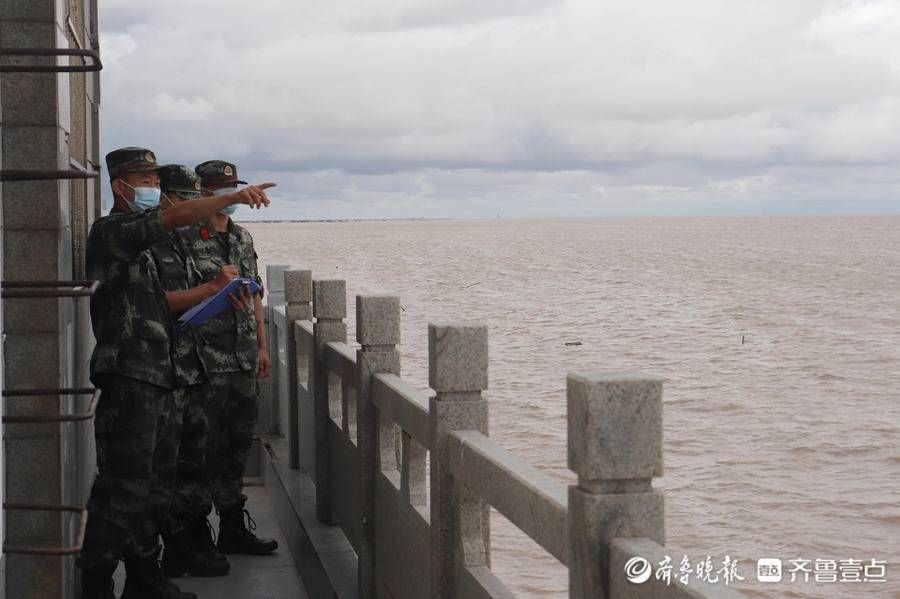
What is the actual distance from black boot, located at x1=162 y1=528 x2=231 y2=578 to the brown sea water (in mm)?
5347

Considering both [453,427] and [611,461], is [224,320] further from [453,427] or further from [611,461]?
[611,461]

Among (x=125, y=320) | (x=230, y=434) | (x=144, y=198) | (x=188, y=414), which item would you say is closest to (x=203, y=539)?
(x=230, y=434)

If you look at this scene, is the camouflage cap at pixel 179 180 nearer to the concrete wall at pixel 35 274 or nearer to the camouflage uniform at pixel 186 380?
the camouflage uniform at pixel 186 380

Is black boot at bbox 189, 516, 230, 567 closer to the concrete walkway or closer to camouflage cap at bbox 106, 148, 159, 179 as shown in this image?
the concrete walkway

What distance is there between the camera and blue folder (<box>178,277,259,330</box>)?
598cm

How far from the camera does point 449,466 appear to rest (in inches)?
170

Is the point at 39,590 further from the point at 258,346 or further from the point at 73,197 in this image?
the point at 258,346

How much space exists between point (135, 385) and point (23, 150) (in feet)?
3.72

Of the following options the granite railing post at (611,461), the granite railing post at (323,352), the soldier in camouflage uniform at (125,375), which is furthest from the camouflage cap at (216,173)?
the granite railing post at (611,461)

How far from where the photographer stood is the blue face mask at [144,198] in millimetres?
5328

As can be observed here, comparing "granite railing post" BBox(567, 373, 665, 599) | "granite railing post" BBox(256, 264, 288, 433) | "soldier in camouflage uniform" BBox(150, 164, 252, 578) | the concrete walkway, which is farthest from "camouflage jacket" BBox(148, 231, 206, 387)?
"granite railing post" BBox(567, 373, 665, 599)

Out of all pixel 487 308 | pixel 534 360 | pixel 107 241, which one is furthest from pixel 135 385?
pixel 487 308

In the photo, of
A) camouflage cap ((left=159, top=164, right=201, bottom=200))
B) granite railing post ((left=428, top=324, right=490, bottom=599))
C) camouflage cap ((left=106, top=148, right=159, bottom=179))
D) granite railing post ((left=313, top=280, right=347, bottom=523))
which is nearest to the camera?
granite railing post ((left=428, top=324, right=490, bottom=599))

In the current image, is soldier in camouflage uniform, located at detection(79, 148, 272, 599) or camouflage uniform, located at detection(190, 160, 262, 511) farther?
camouflage uniform, located at detection(190, 160, 262, 511)
